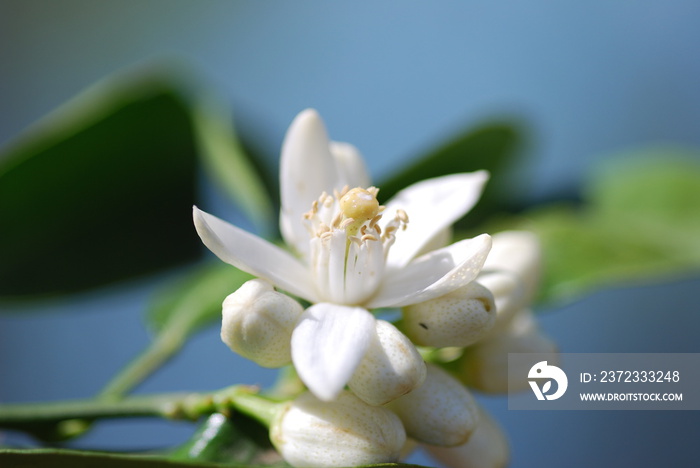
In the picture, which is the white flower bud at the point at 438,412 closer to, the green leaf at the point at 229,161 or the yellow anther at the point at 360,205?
the yellow anther at the point at 360,205

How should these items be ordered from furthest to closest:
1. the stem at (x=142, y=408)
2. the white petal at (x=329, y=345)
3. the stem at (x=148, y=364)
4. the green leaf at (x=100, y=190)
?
the green leaf at (x=100, y=190)
the stem at (x=148, y=364)
the stem at (x=142, y=408)
the white petal at (x=329, y=345)

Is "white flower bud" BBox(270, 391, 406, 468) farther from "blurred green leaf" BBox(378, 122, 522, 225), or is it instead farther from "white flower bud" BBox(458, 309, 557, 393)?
"blurred green leaf" BBox(378, 122, 522, 225)

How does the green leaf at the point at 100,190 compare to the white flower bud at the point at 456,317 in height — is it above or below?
above

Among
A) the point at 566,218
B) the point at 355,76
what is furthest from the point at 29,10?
the point at 566,218

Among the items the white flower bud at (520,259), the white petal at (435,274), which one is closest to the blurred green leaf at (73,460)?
the white petal at (435,274)

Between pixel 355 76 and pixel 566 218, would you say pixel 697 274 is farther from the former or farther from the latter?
pixel 355 76

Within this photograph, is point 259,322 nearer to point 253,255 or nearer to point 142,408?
point 253,255

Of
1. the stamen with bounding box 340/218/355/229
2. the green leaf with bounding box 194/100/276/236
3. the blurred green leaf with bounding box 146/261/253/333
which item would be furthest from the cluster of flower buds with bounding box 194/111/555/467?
the green leaf with bounding box 194/100/276/236
